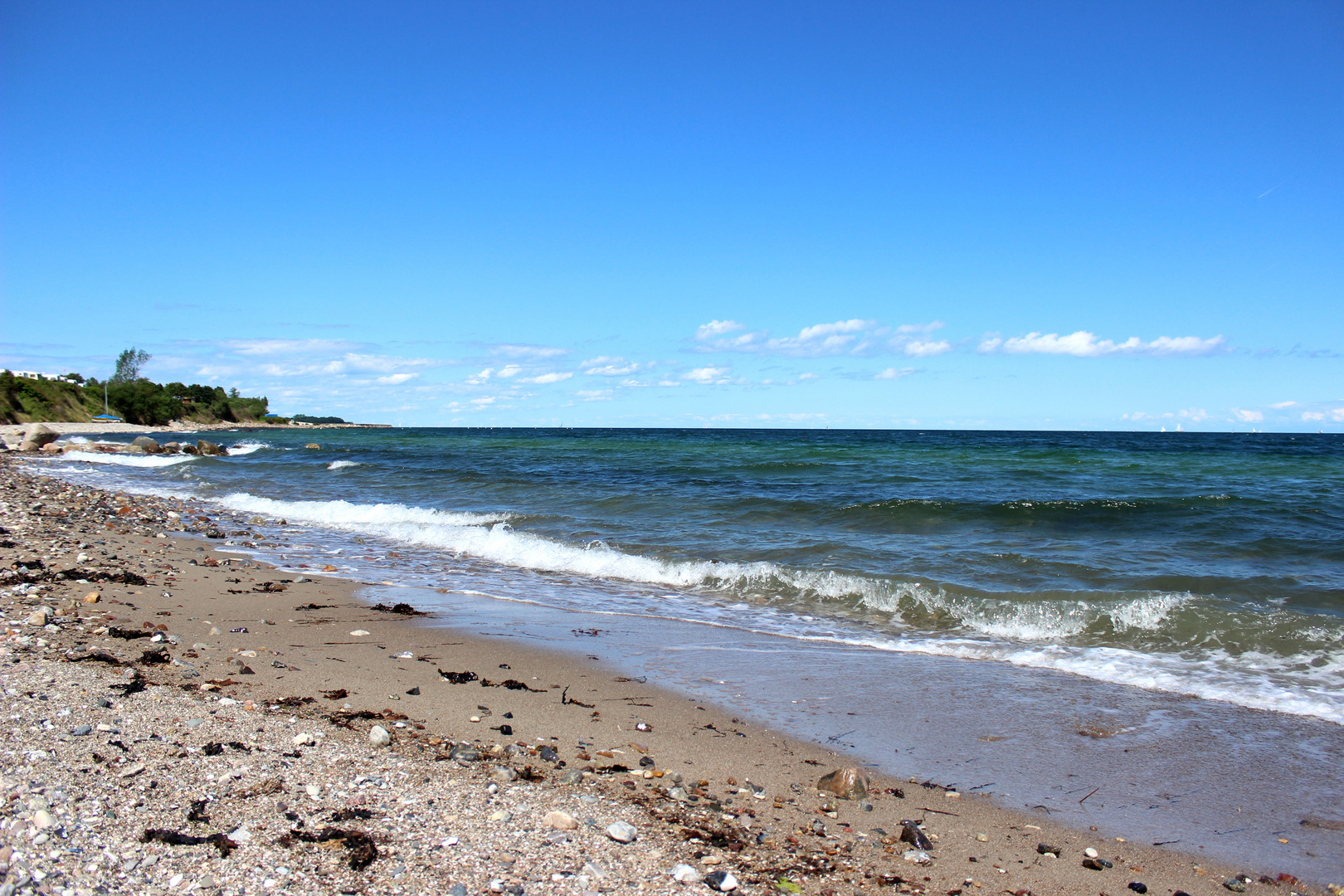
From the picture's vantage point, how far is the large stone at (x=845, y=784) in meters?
3.53

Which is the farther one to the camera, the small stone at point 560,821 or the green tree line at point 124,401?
the green tree line at point 124,401

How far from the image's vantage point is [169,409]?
87562mm

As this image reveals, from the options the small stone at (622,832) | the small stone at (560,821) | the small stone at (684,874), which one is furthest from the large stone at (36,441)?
the small stone at (684,874)

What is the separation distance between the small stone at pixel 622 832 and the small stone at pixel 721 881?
0.38 m

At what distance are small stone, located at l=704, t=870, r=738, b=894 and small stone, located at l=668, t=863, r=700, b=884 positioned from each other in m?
0.04

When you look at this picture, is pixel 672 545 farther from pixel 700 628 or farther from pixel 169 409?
pixel 169 409

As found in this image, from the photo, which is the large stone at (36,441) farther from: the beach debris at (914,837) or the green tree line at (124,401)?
the beach debris at (914,837)

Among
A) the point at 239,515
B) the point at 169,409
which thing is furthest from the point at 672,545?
the point at 169,409

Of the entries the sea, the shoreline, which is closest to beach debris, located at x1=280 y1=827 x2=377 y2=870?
the shoreline

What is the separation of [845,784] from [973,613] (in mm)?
4572

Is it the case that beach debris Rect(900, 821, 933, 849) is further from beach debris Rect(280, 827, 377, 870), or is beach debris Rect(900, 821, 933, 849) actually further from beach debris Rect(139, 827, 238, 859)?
beach debris Rect(139, 827, 238, 859)

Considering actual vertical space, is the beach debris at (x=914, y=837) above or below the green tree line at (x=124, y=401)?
below

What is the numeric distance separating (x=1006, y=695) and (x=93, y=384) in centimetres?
10840

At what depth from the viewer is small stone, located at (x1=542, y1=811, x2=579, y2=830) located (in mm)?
2967
